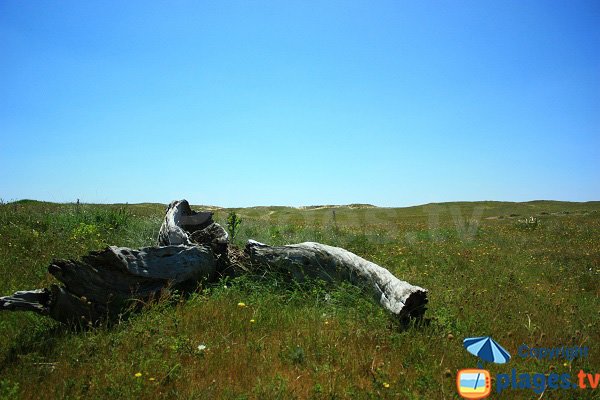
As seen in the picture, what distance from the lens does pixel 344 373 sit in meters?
4.52

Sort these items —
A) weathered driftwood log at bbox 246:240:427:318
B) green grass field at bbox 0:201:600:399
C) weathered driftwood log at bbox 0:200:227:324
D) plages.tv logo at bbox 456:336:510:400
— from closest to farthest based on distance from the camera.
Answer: plages.tv logo at bbox 456:336:510:400 → green grass field at bbox 0:201:600:399 → weathered driftwood log at bbox 0:200:227:324 → weathered driftwood log at bbox 246:240:427:318

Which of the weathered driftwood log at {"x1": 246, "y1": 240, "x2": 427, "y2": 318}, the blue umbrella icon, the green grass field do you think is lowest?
the green grass field

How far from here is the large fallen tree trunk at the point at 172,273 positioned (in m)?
5.43

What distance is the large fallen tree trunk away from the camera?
5.43 metres

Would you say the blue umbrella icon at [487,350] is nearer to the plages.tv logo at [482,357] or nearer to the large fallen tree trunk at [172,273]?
the plages.tv logo at [482,357]

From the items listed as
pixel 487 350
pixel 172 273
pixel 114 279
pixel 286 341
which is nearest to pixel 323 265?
pixel 286 341

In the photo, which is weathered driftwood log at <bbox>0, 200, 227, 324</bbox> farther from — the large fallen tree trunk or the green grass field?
the green grass field

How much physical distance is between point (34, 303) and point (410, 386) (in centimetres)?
476

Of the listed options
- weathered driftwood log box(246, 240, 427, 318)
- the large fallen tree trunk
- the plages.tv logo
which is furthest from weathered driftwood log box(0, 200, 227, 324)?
the plages.tv logo

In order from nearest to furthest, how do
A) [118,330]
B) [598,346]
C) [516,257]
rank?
1. [118,330]
2. [598,346]
3. [516,257]

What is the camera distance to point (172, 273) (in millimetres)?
6711

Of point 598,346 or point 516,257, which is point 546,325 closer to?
point 598,346

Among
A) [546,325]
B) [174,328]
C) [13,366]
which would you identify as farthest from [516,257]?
[13,366]

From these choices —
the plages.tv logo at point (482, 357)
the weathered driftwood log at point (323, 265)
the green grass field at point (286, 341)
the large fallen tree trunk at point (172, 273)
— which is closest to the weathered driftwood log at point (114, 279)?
the large fallen tree trunk at point (172, 273)
